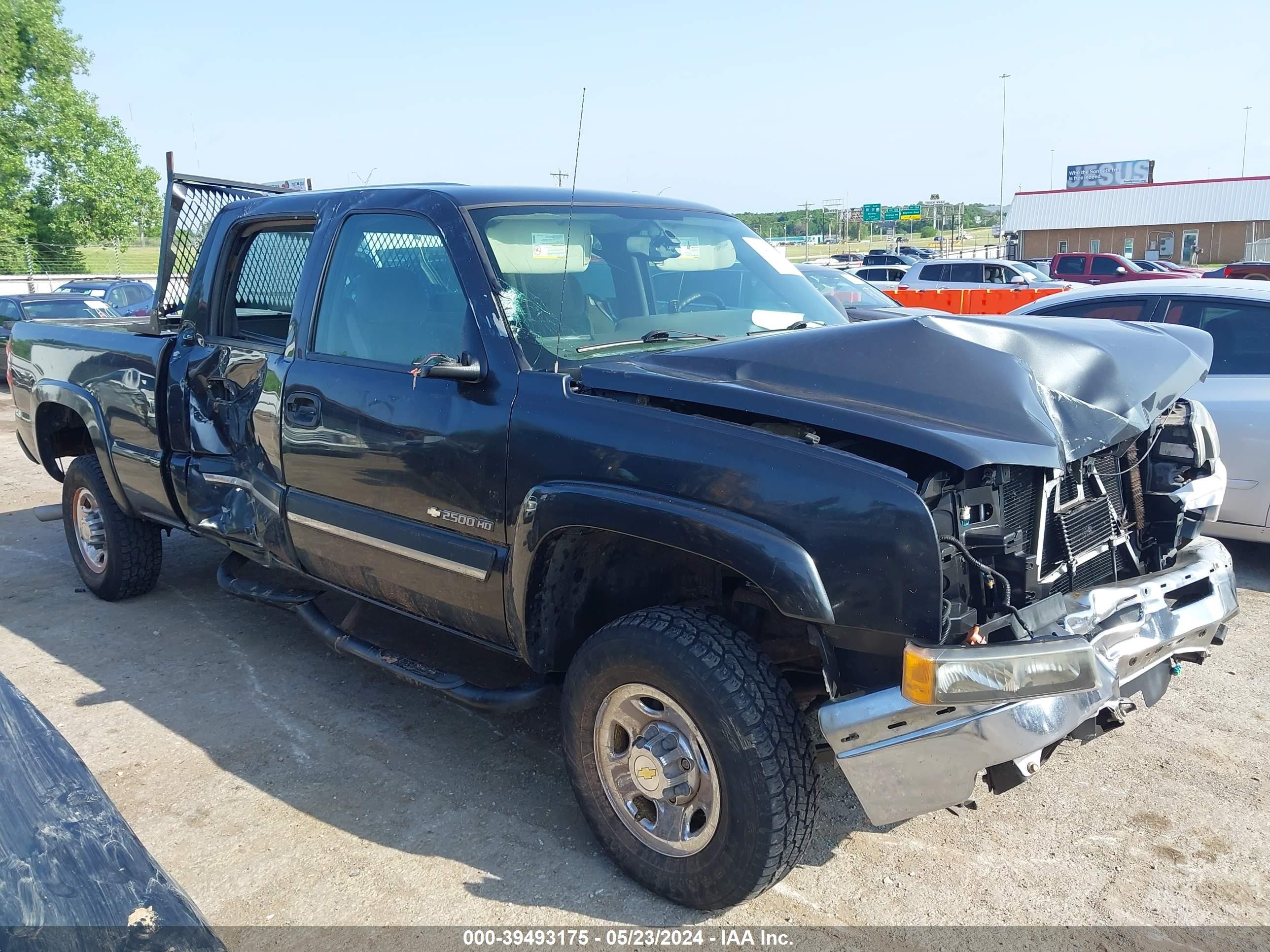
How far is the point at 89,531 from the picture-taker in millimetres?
5660

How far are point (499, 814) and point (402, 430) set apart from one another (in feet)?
4.42

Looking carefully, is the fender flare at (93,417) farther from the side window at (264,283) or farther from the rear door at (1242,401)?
the rear door at (1242,401)

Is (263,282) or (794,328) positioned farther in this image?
(263,282)

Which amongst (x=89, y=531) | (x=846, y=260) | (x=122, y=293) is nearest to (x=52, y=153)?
(x=122, y=293)

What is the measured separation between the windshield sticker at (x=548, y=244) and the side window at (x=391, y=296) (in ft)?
1.01

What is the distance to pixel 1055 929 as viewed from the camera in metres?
2.77

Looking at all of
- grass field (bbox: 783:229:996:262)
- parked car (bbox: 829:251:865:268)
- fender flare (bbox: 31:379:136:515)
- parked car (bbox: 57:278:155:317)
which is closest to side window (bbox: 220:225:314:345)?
fender flare (bbox: 31:379:136:515)

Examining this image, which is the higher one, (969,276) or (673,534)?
(969,276)

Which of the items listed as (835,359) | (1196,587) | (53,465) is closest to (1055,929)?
(1196,587)

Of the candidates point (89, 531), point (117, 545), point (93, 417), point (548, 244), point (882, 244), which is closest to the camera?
point (548, 244)

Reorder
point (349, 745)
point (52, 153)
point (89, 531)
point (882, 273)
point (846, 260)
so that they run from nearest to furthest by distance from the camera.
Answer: point (349, 745) < point (89, 531) < point (882, 273) < point (52, 153) < point (846, 260)

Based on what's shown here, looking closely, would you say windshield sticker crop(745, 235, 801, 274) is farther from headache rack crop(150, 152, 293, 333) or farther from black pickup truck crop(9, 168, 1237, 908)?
headache rack crop(150, 152, 293, 333)

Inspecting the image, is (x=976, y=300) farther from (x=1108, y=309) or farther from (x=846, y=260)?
(x=846, y=260)

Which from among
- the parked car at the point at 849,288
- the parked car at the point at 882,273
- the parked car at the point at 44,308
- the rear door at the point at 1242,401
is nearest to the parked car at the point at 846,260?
the parked car at the point at 882,273
